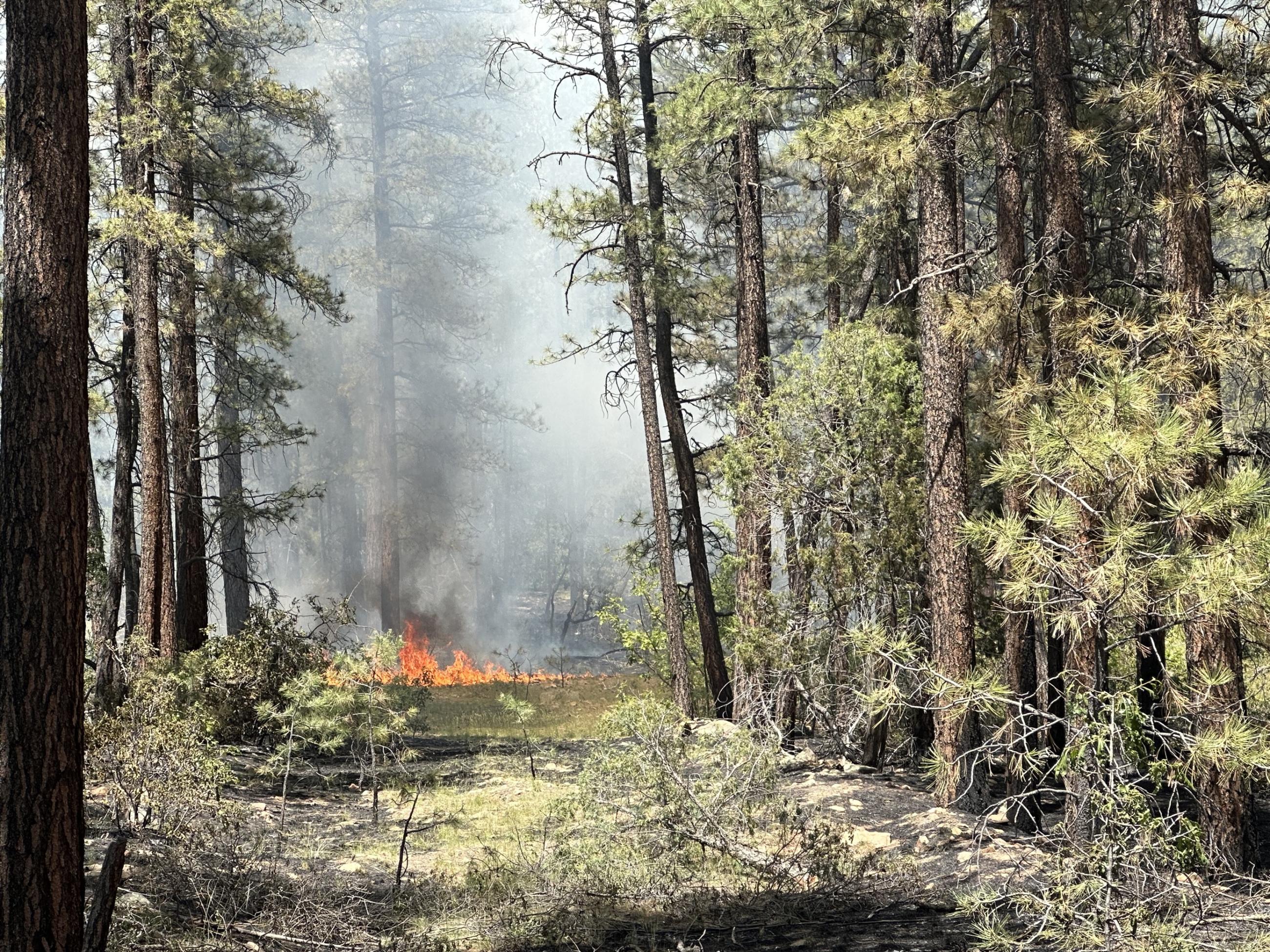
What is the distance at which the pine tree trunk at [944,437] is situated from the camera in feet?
30.5

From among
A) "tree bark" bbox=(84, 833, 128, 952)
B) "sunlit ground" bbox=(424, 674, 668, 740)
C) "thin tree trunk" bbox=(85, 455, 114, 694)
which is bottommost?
"sunlit ground" bbox=(424, 674, 668, 740)

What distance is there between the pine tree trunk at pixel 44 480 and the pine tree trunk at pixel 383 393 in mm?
27187

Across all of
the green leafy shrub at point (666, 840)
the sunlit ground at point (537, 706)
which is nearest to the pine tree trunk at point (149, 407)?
the sunlit ground at point (537, 706)

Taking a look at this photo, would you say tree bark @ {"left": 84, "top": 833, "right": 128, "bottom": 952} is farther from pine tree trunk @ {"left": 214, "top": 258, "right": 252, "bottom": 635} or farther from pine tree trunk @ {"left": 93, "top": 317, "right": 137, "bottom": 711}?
pine tree trunk @ {"left": 214, "top": 258, "right": 252, "bottom": 635}

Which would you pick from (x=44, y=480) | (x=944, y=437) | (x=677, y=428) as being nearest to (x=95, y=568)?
(x=677, y=428)

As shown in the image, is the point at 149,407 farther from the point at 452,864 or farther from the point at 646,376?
the point at 646,376

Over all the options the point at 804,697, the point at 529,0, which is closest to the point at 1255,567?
the point at 804,697

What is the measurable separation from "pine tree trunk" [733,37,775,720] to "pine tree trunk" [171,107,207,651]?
22.6ft

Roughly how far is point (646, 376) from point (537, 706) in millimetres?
7531

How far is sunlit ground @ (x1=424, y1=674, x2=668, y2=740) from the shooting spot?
58.5ft

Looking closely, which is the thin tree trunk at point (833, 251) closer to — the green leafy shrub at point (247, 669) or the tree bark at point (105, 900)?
the green leafy shrub at point (247, 669)

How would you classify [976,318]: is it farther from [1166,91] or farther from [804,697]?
→ [804,697]

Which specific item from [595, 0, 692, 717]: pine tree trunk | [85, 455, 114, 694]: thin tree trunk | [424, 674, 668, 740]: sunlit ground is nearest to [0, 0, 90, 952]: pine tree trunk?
[85, 455, 114, 694]: thin tree trunk

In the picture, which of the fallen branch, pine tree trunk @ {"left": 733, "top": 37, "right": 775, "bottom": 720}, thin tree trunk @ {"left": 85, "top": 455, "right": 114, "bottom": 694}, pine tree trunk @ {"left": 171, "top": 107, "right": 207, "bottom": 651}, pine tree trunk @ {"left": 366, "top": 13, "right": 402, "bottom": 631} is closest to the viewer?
the fallen branch
